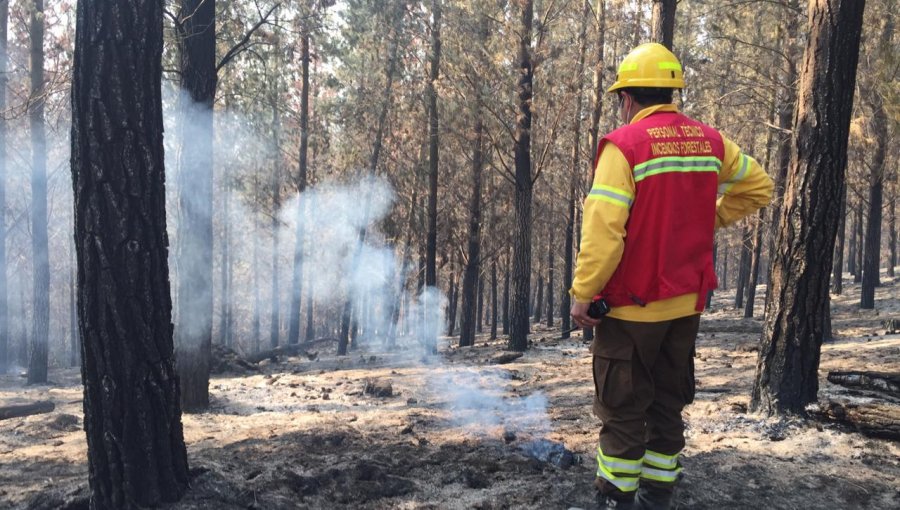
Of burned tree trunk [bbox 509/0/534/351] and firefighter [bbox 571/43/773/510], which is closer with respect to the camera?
firefighter [bbox 571/43/773/510]

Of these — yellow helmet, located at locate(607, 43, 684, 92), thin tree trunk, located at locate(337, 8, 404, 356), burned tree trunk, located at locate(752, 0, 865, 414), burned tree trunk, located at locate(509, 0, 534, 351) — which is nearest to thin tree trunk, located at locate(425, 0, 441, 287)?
thin tree trunk, located at locate(337, 8, 404, 356)

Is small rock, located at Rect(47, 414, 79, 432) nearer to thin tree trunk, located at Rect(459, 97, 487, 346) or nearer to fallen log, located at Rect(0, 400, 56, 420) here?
fallen log, located at Rect(0, 400, 56, 420)

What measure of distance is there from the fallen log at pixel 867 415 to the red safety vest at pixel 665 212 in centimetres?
246

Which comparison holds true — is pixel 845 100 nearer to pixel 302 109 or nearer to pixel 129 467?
pixel 129 467

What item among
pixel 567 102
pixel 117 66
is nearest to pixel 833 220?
pixel 117 66

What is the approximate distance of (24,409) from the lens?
26.2ft

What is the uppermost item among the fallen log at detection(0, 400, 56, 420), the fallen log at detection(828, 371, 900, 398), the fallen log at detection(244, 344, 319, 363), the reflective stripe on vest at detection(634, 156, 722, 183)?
the reflective stripe on vest at detection(634, 156, 722, 183)

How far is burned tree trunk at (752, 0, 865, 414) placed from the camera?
503 cm

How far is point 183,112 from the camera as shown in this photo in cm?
744

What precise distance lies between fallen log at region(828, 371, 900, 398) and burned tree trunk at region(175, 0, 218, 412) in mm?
7041

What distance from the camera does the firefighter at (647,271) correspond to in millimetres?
2922

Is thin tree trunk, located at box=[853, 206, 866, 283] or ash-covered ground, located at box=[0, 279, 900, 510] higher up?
thin tree trunk, located at box=[853, 206, 866, 283]

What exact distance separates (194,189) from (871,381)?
7.51 metres

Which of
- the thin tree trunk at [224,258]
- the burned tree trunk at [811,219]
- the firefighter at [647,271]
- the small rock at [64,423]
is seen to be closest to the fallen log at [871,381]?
the burned tree trunk at [811,219]
